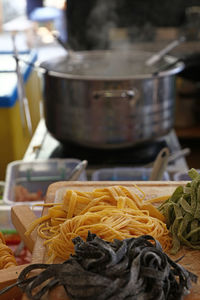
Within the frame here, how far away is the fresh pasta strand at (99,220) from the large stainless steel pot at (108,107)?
2.59ft

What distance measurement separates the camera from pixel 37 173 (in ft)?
5.87

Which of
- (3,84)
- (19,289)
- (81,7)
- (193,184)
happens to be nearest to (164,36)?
(81,7)

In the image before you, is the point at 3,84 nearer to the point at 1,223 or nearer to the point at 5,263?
the point at 1,223

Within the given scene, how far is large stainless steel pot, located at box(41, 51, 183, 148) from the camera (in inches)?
71.2

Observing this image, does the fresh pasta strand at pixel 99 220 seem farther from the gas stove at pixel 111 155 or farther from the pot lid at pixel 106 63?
the pot lid at pixel 106 63

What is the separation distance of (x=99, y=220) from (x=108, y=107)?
96 centimetres

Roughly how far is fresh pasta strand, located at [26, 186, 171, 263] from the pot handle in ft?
2.52

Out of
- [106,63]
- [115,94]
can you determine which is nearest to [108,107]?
[115,94]

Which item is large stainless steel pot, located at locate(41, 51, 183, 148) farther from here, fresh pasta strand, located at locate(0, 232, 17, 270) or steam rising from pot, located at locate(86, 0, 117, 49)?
steam rising from pot, located at locate(86, 0, 117, 49)

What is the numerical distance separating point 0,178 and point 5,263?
1404mm

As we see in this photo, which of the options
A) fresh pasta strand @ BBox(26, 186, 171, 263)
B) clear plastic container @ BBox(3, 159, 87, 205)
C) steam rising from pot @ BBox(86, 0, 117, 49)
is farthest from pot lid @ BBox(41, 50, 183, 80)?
steam rising from pot @ BBox(86, 0, 117, 49)

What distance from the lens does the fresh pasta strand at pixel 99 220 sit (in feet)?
2.94

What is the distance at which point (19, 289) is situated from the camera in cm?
85

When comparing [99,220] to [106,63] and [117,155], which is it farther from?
[106,63]
